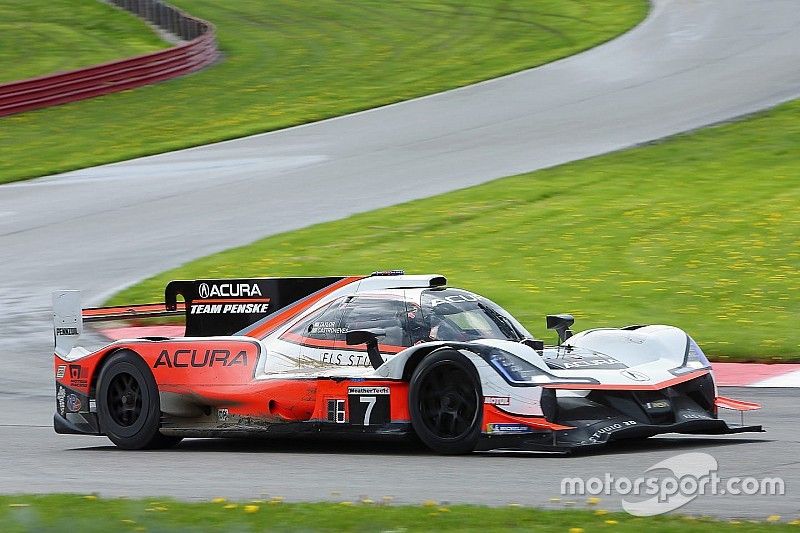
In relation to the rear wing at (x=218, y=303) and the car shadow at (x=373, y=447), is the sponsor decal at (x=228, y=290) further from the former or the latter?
the car shadow at (x=373, y=447)

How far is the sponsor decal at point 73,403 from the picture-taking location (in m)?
10.2

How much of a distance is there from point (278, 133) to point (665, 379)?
19769 millimetres

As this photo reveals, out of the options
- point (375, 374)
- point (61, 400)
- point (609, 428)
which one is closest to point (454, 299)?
point (375, 374)

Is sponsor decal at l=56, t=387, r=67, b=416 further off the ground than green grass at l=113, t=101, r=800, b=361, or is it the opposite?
green grass at l=113, t=101, r=800, b=361

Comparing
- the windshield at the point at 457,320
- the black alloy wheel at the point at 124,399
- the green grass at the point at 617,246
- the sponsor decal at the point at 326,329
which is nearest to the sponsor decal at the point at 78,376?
the black alloy wheel at the point at 124,399

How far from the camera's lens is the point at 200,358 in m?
9.84

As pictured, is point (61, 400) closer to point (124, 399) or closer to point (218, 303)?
point (124, 399)

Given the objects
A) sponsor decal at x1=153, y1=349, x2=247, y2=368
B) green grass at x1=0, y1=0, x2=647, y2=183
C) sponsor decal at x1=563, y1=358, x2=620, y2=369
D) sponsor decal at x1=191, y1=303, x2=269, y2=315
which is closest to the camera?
sponsor decal at x1=563, y1=358, x2=620, y2=369

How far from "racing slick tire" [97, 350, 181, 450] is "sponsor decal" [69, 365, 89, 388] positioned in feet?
0.47

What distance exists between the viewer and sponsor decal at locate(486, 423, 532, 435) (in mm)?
8516

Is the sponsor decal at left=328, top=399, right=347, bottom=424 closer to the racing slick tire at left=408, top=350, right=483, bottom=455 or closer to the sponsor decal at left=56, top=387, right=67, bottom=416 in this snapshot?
the racing slick tire at left=408, top=350, right=483, bottom=455

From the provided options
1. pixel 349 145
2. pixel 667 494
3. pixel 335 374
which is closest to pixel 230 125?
pixel 349 145

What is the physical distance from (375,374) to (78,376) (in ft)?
8.08

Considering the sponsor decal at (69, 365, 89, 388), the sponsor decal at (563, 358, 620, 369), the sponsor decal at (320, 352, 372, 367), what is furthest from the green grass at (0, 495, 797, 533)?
the sponsor decal at (69, 365, 89, 388)
